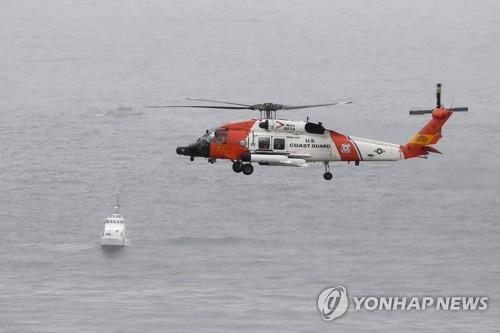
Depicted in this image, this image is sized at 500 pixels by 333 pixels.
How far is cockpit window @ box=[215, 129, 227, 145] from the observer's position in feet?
306

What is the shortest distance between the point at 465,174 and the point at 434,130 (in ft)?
71.2

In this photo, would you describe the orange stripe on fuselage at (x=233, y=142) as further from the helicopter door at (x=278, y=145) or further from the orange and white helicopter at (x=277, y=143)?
the helicopter door at (x=278, y=145)

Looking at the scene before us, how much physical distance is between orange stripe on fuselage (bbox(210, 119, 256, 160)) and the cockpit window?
128 millimetres

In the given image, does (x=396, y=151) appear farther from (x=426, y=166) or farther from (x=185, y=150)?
(x=426, y=166)

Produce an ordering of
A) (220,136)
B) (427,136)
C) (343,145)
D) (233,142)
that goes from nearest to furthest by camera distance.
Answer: (233,142) → (220,136) → (343,145) → (427,136)

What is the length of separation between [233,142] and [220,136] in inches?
37.7

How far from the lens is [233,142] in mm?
93188

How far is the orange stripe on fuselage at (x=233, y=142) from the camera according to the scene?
93188 millimetres

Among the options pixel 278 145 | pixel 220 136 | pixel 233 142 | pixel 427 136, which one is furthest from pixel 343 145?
pixel 220 136

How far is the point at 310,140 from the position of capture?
3684 inches

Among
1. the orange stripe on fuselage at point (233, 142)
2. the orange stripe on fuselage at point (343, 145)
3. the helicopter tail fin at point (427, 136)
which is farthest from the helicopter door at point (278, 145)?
the helicopter tail fin at point (427, 136)

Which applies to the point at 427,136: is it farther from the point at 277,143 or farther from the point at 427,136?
the point at 277,143

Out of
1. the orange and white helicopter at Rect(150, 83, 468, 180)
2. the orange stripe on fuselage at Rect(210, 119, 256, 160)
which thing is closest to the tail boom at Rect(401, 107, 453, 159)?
the orange and white helicopter at Rect(150, 83, 468, 180)

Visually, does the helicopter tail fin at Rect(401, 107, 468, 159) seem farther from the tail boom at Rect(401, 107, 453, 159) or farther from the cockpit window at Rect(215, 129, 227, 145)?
the cockpit window at Rect(215, 129, 227, 145)
